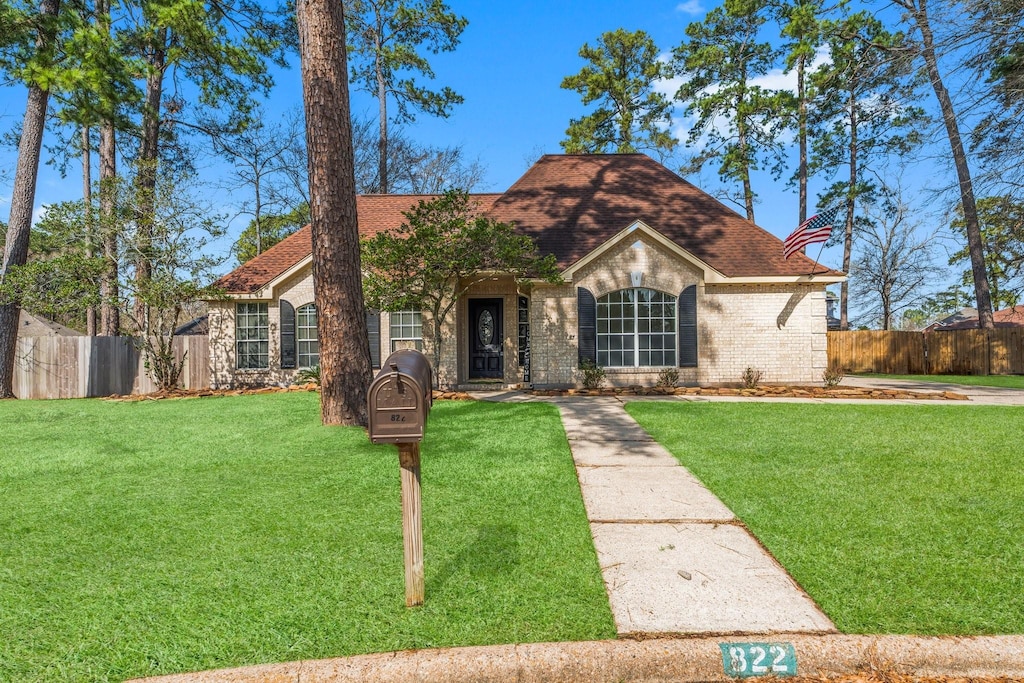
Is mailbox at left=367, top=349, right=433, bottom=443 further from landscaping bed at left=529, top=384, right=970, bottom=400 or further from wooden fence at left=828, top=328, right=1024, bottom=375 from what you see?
wooden fence at left=828, top=328, right=1024, bottom=375

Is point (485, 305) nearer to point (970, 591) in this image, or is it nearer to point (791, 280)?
point (791, 280)

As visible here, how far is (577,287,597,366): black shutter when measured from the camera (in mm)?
13242

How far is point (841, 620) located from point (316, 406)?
8566mm

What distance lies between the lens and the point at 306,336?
14.2m

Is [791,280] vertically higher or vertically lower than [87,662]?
higher

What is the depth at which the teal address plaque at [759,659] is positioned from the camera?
2.29 metres

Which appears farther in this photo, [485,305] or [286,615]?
[485,305]

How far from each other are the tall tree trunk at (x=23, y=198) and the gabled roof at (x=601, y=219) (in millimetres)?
4687

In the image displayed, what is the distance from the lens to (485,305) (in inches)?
581

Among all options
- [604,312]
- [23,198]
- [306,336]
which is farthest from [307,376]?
[23,198]

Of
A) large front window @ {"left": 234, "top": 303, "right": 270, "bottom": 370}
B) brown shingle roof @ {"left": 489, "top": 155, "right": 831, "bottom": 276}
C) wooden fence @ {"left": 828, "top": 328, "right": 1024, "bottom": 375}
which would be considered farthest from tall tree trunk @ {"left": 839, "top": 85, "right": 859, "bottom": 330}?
large front window @ {"left": 234, "top": 303, "right": 270, "bottom": 370}

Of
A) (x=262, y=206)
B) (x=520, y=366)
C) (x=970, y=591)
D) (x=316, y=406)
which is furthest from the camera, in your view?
(x=262, y=206)

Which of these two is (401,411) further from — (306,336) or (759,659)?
(306,336)

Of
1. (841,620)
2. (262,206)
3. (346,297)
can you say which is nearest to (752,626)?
(841,620)
